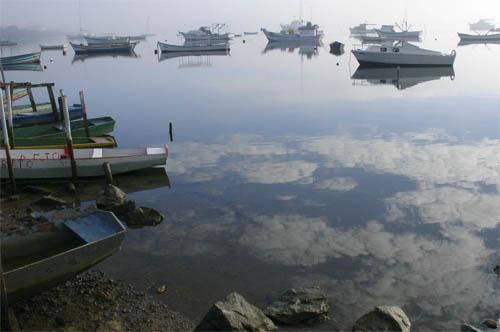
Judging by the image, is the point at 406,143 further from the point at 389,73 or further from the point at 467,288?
the point at 389,73

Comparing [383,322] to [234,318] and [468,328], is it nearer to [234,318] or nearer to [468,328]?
[468,328]

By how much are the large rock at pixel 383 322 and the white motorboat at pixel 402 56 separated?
48945mm

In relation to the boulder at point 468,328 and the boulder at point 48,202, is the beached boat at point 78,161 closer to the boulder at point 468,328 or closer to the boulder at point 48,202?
the boulder at point 48,202

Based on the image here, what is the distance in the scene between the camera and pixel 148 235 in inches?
560

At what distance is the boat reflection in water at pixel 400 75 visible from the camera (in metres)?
48.3

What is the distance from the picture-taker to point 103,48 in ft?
316

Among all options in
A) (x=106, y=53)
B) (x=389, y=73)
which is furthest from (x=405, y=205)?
(x=106, y=53)

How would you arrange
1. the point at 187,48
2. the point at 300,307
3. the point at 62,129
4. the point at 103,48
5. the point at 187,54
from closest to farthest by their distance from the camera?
the point at 300,307
the point at 62,129
the point at 187,54
the point at 187,48
the point at 103,48

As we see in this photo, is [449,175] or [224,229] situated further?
[449,175]

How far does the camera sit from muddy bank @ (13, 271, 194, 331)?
9.37 metres

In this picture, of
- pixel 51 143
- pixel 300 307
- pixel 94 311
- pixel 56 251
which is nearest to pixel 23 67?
pixel 51 143

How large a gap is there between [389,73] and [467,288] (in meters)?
46.4

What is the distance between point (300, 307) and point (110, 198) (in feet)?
28.4

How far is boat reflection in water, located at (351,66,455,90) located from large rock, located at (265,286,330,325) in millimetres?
37264
